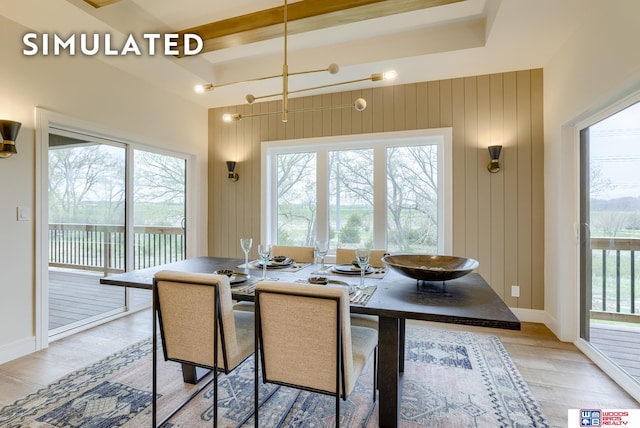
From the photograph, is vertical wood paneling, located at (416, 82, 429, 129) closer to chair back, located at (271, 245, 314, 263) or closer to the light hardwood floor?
chair back, located at (271, 245, 314, 263)

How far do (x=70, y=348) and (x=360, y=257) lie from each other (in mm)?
2634

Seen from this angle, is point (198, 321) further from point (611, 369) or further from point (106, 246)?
point (611, 369)

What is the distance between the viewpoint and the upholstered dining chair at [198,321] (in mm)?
1491

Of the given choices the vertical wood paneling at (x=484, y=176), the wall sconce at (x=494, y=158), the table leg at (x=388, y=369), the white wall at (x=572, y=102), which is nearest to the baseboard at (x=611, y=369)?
the white wall at (x=572, y=102)

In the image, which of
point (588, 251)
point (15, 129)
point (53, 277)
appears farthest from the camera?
point (53, 277)

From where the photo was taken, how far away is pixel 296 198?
415 cm

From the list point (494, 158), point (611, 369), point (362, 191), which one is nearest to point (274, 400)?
point (611, 369)

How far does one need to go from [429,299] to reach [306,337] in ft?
2.09

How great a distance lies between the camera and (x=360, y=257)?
72.1 inches

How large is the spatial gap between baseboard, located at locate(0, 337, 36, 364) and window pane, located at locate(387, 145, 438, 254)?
3468 mm

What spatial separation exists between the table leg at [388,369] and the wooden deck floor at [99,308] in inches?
65.3

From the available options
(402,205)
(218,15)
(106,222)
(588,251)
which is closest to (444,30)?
(402,205)

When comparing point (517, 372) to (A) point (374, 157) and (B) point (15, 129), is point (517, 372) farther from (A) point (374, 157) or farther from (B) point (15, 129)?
(B) point (15, 129)

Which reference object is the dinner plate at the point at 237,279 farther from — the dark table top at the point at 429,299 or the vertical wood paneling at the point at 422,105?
the vertical wood paneling at the point at 422,105
